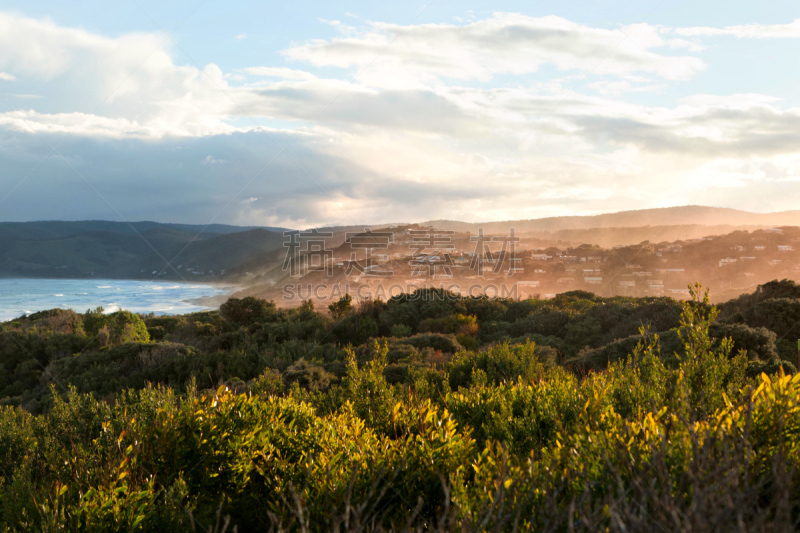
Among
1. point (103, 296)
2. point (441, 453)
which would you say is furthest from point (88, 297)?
point (441, 453)

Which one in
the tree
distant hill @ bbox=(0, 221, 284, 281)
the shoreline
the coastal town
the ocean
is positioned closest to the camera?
the tree

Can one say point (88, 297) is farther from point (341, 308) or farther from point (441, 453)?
point (441, 453)

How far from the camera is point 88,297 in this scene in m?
66.7

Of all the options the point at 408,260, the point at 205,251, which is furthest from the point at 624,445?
the point at 205,251

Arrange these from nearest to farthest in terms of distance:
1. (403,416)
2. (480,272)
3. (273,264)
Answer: (403,416)
(480,272)
(273,264)

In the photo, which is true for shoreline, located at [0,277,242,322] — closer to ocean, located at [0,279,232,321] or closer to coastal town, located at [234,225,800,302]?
ocean, located at [0,279,232,321]

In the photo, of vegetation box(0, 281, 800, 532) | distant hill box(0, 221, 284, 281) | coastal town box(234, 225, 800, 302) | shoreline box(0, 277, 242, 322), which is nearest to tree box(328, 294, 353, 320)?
vegetation box(0, 281, 800, 532)

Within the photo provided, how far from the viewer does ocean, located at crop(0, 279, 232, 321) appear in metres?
54.3

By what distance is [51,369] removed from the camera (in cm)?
1235

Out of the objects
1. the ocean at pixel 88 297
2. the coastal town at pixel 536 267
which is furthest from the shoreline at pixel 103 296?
the coastal town at pixel 536 267

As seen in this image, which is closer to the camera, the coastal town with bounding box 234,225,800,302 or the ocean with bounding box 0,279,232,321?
the coastal town with bounding box 234,225,800,302

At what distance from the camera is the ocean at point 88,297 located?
A: 178 ft

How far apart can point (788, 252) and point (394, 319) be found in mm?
39949

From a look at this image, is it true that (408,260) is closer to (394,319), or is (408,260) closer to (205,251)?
(394,319)
